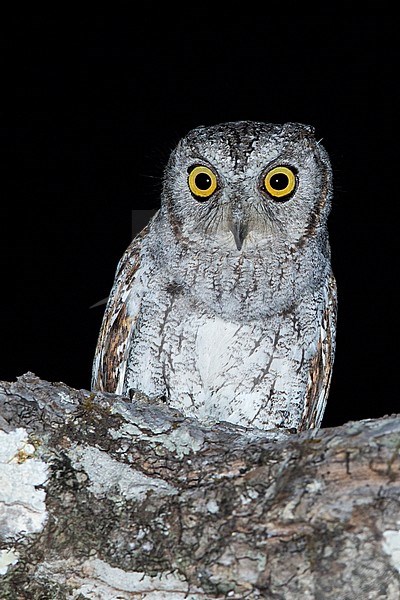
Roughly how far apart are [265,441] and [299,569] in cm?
30

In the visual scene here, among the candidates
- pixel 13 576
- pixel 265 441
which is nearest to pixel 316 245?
pixel 265 441

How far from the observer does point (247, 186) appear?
93.4 inches

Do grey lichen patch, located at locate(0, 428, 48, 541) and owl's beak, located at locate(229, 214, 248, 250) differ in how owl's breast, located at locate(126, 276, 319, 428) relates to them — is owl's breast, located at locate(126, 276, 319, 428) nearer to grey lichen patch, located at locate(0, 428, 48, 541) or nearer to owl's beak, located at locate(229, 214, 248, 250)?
owl's beak, located at locate(229, 214, 248, 250)

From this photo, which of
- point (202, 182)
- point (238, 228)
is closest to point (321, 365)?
point (238, 228)

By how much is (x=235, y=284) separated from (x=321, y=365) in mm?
516

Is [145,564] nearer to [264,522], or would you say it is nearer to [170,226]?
[264,522]

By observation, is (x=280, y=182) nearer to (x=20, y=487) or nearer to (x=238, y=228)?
(x=238, y=228)

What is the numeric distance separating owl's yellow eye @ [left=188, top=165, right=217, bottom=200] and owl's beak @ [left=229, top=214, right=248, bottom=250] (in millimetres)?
148

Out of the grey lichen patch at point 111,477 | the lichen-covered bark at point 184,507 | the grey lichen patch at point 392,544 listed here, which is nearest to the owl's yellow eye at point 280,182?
the lichen-covered bark at point 184,507

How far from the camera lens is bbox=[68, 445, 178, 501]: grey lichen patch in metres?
1.52

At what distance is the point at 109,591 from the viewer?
1444 mm

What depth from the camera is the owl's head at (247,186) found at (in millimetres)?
2363

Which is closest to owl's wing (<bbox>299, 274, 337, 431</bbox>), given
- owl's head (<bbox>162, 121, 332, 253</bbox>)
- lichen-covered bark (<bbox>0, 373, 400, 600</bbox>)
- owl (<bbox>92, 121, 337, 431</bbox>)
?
owl (<bbox>92, 121, 337, 431</bbox>)

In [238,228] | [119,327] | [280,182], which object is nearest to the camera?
[238,228]
